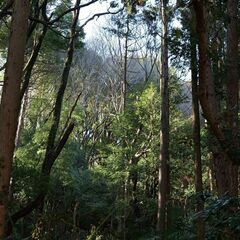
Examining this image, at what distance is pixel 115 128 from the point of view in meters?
18.2

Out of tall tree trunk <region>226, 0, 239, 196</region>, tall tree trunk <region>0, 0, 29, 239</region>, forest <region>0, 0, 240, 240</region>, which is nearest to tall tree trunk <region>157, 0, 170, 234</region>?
forest <region>0, 0, 240, 240</region>

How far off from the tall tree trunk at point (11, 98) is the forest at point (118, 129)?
0.01 metres

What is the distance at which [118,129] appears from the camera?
18.0 meters

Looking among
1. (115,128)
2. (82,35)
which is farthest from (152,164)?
(82,35)

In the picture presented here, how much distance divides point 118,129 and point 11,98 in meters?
13.3

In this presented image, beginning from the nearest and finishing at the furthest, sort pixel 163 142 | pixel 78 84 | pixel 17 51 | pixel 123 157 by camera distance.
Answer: pixel 17 51
pixel 163 142
pixel 123 157
pixel 78 84

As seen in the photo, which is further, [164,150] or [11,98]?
[164,150]

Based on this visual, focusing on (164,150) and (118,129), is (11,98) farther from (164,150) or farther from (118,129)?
(118,129)

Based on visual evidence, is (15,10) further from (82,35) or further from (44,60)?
(44,60)

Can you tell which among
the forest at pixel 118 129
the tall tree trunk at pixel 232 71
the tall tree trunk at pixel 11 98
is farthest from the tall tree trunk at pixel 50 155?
the tall tree trunk at pixel 232 71

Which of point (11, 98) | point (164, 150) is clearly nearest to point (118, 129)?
point (164, 150)

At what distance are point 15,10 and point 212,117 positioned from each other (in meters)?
2.94

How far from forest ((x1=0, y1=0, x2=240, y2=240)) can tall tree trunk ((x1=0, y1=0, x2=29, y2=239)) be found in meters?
0.01

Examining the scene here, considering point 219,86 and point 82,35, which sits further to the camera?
point 82,35
